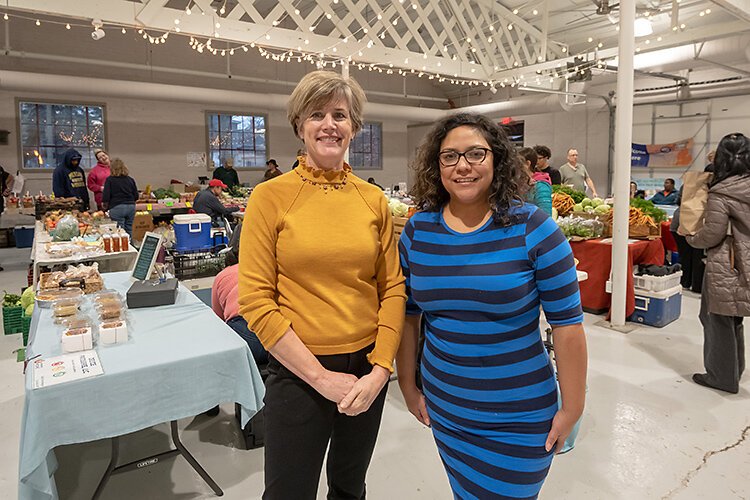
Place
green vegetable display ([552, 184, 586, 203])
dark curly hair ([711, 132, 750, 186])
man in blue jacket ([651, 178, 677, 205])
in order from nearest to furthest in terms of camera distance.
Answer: dark curly hair ([711, 132, 750, 186]) < green vegetable display ([552, 184, 586, 203]) < man in blue jacket ([651, 178, 677, 205])

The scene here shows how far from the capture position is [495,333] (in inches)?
50.8

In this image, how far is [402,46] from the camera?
27.0 ft

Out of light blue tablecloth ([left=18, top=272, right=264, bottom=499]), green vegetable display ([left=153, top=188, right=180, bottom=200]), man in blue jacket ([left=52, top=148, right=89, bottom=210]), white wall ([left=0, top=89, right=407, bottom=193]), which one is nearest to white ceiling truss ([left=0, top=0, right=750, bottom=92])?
man in blue jacket ([left=52, top=148, right=89, bottom=210])

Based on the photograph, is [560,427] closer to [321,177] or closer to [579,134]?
[321,177]

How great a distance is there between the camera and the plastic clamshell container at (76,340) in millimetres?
2037

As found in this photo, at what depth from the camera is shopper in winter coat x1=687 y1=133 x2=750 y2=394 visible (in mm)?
3100

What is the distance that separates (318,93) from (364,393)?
2.58 feet

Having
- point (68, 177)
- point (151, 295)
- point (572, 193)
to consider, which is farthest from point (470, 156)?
point (68, 177)

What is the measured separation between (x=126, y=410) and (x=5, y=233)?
34.3ft

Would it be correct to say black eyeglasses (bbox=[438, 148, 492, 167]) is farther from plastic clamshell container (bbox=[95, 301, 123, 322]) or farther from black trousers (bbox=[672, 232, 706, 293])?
black trousers (bbox=[672, 232, 706, 293])

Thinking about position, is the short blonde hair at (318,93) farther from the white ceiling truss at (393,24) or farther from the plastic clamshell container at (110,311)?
the white ceiling truss at (393,24)

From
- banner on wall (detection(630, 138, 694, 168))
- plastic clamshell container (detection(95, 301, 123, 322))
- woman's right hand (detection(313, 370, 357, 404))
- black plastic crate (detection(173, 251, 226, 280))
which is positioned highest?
banner on wall (detection(630, 138, 694, 168))

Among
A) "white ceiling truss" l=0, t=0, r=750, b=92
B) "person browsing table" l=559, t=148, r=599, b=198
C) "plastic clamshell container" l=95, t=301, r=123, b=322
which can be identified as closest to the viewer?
"plastic clamshell container" l=95, t=301, r=123, b=322

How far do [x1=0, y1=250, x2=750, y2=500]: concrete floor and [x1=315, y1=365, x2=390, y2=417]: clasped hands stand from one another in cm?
126
